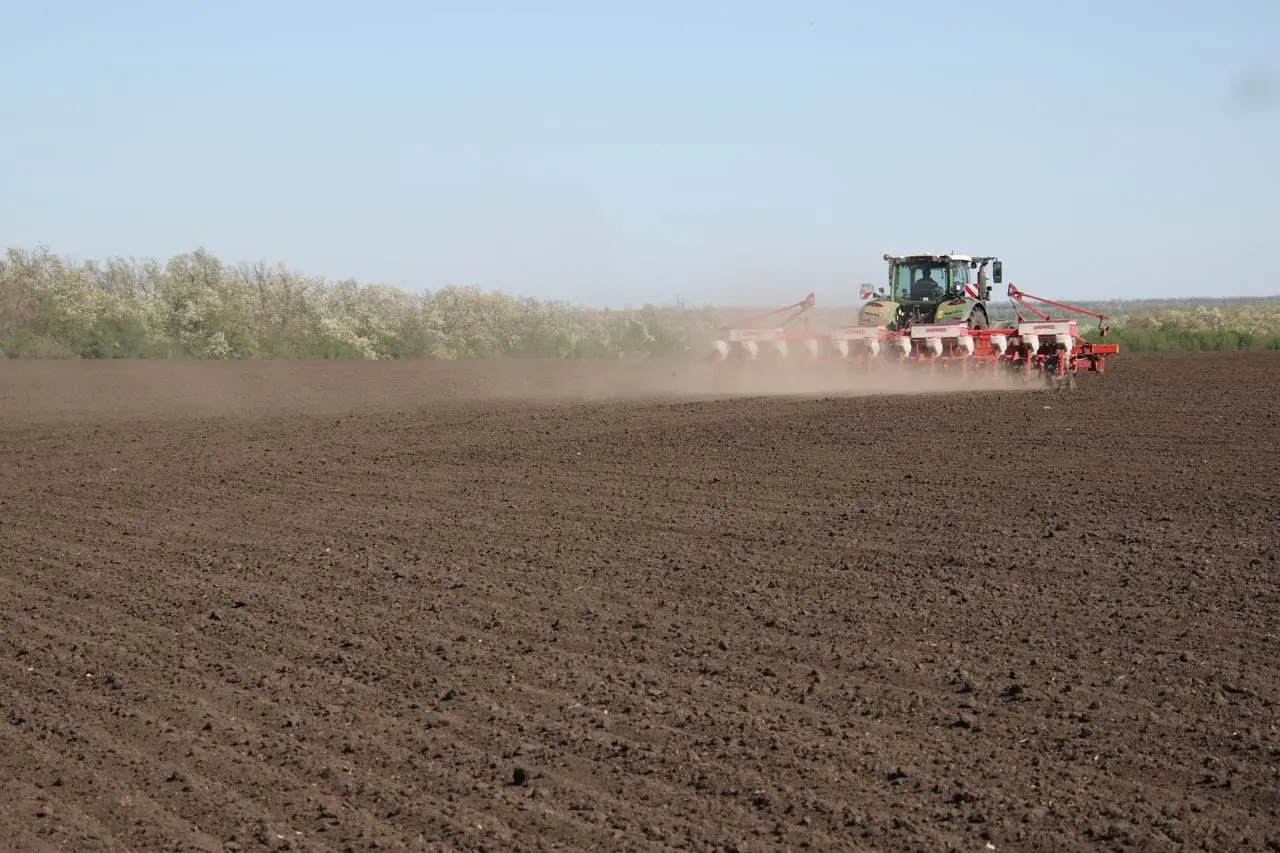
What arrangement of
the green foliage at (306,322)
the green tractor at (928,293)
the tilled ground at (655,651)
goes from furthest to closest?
the green foliage at (306,322)
the green tractor at (928,293)
the tilled ground at (655,651)

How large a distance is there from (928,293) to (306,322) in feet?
85.8

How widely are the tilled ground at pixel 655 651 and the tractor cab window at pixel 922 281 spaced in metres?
12.5

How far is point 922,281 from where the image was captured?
2914cm

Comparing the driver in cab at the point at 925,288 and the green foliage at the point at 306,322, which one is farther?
the green foliage at the point at 306,322

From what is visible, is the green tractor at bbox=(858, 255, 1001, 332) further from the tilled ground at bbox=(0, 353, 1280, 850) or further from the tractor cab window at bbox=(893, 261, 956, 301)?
the tilled ground at bbox=(0, 353, 1280, 850)

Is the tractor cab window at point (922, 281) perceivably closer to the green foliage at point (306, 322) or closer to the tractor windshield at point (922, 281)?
the tractor windshield at point (922, 281)

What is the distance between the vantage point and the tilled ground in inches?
214

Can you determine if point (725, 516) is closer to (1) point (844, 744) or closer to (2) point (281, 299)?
(1) point (844, 744)

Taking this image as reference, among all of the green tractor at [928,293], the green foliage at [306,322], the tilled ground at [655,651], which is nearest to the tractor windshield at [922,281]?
the green tractor at [928,293]

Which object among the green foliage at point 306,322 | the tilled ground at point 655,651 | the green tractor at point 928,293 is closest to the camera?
the tilled ground at point 655,651

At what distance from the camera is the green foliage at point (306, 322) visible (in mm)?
41812

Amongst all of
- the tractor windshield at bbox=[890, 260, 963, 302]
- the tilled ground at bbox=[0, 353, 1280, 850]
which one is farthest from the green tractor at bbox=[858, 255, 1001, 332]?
the tilled ground at bbox=[0, 353, 1280, 850]

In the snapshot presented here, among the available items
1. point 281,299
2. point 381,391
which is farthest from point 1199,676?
point 281,299

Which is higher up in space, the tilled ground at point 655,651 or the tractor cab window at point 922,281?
the tractor cab window at point 922,281
